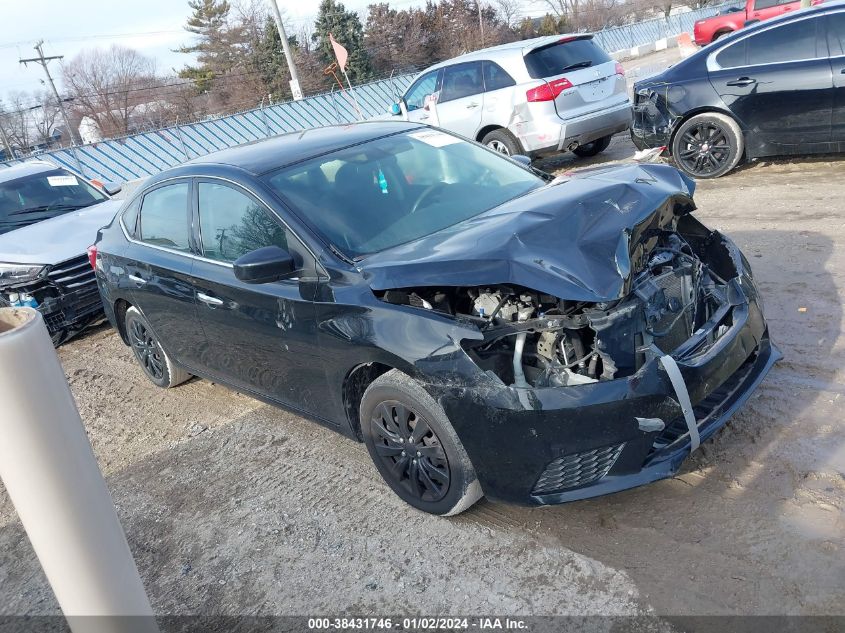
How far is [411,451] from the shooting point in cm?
332

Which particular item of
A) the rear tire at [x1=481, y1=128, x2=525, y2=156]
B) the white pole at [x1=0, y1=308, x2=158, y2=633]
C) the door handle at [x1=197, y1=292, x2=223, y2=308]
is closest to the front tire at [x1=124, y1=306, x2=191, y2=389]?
the door handle at [x1=197, y1=292, x2=223, y2=308]

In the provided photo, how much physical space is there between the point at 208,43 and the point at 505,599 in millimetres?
58934

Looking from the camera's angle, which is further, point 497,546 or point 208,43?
point 208,43

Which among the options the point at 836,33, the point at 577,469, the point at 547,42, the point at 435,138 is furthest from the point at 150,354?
the point at 836,33

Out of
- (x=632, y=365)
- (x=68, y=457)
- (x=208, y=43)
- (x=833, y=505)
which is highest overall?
(x=208, y=43)

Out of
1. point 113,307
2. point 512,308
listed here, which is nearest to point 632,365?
point 512,308

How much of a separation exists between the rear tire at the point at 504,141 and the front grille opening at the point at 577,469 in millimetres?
7308

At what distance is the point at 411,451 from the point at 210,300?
5.46 feet

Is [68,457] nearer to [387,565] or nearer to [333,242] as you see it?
[387,565]

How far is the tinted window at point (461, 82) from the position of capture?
10195 millimetres

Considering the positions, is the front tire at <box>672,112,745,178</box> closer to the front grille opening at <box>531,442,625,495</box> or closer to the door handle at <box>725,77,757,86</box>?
the door handle at <box>725,77,757,86</box>

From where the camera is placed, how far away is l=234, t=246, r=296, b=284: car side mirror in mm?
3396

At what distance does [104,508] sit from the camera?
6.23ft

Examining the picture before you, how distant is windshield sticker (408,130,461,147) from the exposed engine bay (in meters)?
1.60
